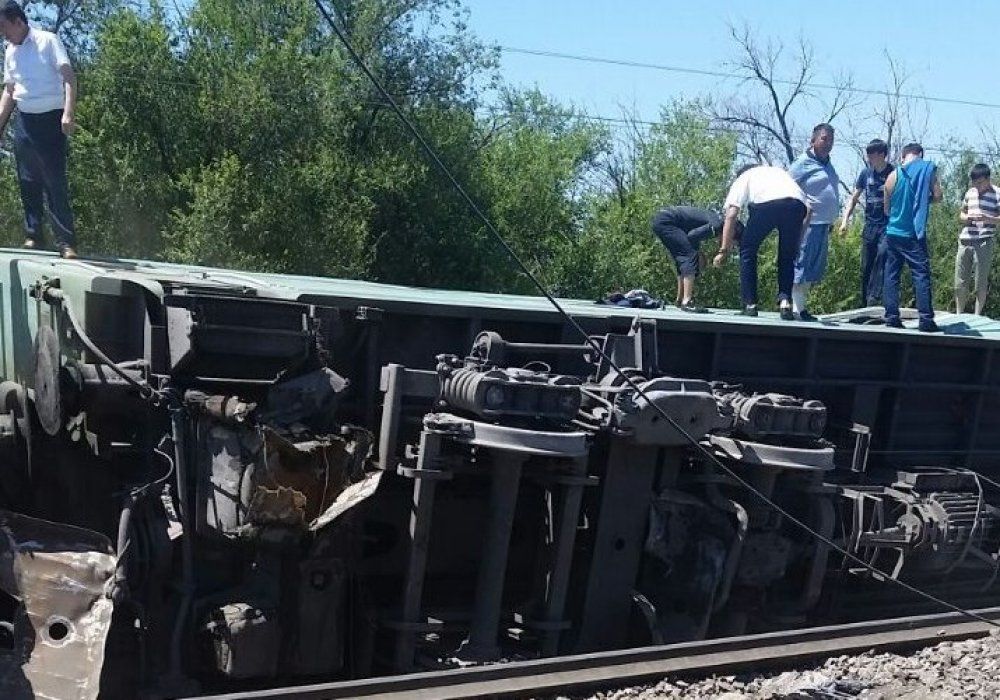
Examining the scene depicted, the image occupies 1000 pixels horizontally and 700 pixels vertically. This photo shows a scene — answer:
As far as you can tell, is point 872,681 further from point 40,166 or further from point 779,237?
point 40,166

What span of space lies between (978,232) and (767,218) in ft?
11.6

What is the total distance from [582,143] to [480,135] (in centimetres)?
456

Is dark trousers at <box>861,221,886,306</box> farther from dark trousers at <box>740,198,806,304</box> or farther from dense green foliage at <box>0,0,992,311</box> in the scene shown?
dense green foliage at <box>0,0,992,311</box>

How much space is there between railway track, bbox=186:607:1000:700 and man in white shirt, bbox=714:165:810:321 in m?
3.03

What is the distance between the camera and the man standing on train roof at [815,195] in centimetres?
949

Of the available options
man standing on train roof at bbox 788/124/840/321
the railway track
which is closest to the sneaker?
man standing on train roof at bbox 788/124/840/321

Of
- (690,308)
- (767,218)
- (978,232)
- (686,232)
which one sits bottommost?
(690,308)

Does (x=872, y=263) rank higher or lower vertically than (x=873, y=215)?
lower

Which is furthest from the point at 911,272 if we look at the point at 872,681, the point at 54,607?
the point at 54,607

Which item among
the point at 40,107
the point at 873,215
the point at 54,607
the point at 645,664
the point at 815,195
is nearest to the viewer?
the point at 54,607

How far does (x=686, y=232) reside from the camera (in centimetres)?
971

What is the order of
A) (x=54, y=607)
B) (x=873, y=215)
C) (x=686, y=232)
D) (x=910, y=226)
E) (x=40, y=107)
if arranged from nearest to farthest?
(x=54, y=607), (x=40, y=107), (x=910, y=226), (x=686, y=232), (x=873, y=215)

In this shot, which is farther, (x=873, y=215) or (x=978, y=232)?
(x=978, y=232)

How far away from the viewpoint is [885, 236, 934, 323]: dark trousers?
912cm
